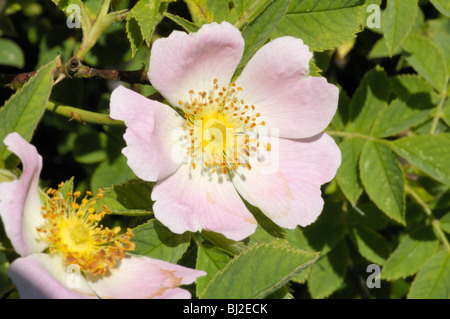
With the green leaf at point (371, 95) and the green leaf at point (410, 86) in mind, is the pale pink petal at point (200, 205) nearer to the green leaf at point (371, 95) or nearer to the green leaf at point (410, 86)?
the green leaf at point (371, 95)

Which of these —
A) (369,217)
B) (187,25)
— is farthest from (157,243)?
(369,217)

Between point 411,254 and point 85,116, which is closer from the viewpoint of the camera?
point 85,116

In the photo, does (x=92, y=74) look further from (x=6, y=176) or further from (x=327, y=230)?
(x=327, y=230)

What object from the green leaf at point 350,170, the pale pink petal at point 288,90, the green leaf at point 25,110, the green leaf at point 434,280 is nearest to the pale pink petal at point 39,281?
the green leaf at point 25,110

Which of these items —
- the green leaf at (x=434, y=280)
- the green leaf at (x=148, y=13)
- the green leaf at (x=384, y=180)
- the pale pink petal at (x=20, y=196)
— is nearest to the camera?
the pale pink petal at (x=20, y=196)

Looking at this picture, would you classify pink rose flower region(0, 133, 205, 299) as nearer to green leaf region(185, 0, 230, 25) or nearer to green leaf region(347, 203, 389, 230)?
green leaf region(185, 0, 230, 25)

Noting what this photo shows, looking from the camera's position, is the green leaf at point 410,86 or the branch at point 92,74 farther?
the green leaf at point 410,86
